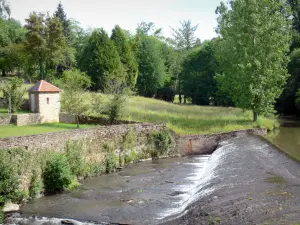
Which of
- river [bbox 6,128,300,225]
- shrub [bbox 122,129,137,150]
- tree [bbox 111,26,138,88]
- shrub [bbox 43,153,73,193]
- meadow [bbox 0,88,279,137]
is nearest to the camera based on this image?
river [bbox 6,128,300,225]

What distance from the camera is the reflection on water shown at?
30.1m

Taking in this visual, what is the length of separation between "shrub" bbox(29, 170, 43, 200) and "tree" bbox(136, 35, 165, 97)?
49451mm

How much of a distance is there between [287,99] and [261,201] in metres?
44.0

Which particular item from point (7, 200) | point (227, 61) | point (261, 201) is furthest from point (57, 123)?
point (261, 201)

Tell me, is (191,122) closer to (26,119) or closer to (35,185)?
(26,119)

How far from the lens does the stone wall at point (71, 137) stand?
20.5 metres

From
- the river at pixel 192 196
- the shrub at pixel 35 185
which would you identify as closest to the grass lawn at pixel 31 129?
the river at pixel 192 196

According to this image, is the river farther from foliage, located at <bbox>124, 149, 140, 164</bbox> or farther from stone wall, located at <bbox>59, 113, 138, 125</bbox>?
stone wall, located at <bbox>59, 113, 138, 125</bbox>

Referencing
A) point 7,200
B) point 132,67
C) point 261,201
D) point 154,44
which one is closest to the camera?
point 261,201

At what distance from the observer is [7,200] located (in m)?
18.2

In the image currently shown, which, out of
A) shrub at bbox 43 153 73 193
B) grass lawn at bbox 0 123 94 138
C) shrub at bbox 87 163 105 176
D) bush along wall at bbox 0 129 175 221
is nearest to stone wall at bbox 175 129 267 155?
bush along wall at bbox 0 129 175 221

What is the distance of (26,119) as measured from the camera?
109 ft

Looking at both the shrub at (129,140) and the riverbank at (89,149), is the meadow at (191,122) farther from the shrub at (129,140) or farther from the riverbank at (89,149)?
the shrub at (129,140)

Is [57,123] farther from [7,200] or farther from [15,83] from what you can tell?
[7,200]
